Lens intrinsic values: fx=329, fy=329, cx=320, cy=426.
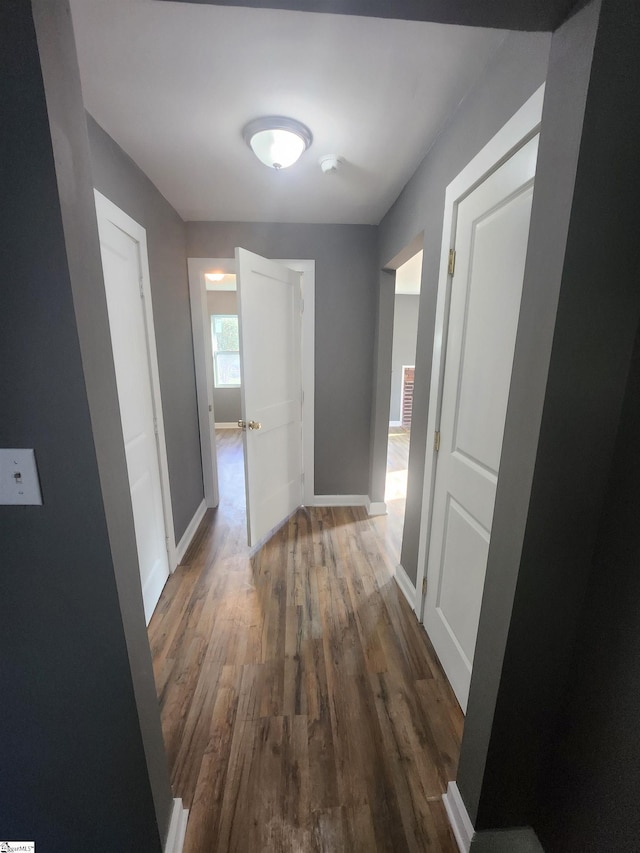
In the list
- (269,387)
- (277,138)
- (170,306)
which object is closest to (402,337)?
(269,387)

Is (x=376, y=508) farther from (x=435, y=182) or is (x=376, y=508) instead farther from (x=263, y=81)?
(x=263, y=81)

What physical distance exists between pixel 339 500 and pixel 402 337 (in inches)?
157

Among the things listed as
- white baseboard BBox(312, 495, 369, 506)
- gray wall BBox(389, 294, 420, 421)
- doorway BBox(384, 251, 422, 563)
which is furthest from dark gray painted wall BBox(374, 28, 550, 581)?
gray wall BBox(389, 294, 420, 421)

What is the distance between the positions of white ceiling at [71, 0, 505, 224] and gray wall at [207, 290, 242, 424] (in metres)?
3.95

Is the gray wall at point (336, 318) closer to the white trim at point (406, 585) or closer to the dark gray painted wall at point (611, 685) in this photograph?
the white trim at point (406, 585)

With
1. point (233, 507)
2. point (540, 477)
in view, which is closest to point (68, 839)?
point (540, 477)

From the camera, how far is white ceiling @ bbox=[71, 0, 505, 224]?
0.96 metres

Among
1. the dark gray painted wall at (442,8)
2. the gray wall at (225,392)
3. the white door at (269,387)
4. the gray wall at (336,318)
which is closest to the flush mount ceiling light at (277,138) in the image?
the white door at (269,387)

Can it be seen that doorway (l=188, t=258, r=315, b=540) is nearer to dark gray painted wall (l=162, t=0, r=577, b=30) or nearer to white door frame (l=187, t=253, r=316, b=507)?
white door frame (l=187, t=253, r=316, b=507)

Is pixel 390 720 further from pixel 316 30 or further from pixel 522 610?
pixel 316 30

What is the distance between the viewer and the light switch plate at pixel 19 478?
634 millimetres

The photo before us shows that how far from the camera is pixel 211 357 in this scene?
277cm

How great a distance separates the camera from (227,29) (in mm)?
966

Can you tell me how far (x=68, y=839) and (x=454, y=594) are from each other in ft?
4.59
